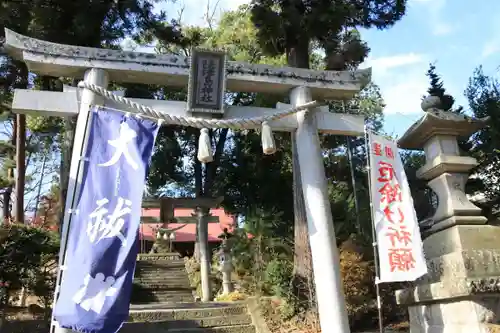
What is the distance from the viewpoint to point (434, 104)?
5629mm

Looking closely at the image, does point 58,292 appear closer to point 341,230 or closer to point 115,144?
point 115,144

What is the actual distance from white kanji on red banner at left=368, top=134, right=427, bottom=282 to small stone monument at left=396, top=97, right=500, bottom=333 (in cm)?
20

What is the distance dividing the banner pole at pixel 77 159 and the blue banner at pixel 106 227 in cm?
10

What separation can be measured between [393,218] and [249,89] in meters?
2.78

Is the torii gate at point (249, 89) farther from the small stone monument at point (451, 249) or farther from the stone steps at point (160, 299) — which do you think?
the stone steps at point (160, 299)

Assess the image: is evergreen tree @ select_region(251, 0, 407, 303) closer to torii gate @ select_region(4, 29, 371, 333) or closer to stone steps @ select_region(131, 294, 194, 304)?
torii gate @ select_region(4, 29, 371, 333)

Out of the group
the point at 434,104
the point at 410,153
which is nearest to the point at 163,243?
the point at 410,153

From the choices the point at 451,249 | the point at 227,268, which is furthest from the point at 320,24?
the point at 227,268

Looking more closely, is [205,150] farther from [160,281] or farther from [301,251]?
[160,281]

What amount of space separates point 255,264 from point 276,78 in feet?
14.1

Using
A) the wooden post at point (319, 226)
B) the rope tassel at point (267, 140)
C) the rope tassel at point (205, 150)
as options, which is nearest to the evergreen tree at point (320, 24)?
the wooden post at point (319, 226)

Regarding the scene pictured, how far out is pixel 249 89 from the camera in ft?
22.2

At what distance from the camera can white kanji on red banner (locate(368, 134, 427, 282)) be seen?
5285mm

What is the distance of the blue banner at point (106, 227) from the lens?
4.47 meters
